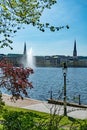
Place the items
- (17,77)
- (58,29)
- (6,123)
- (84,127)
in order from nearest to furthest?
1. (84,127)
2. (6,123)
3. (58,29)
4. (17,77)

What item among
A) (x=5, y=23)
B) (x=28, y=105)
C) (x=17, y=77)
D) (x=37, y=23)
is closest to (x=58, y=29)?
(x=37, y=23)

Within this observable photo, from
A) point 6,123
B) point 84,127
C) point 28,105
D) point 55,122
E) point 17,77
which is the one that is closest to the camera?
point 55,122

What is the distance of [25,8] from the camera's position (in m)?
12.5

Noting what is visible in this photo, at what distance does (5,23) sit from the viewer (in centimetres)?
1316

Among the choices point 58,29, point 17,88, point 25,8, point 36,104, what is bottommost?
point 36,104

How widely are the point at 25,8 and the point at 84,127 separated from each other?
8091 mm

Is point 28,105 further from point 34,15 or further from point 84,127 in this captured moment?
point 84,127

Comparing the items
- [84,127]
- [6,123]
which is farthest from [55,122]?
[6,123]

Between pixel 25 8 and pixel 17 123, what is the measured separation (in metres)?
7.87

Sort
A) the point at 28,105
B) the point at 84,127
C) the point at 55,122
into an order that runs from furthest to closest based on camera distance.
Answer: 1. the point at 28,105
2. the point at 84,127
3. the point at 55,122

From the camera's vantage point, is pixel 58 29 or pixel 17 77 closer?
pixel 58 29

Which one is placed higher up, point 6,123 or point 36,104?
point 6,123

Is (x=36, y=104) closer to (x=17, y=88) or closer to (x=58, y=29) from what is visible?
(x=17, y=88)

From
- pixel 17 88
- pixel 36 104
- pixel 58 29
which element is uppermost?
pixel 58 29
